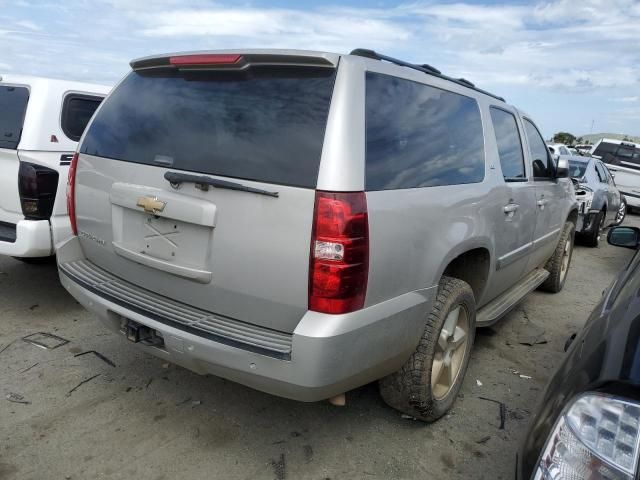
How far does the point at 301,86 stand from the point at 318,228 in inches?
26.3

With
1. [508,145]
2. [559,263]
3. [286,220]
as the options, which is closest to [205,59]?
[286,220]

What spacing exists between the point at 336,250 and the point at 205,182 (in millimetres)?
672

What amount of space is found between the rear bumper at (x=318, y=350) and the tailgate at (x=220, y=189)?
6.1 inches

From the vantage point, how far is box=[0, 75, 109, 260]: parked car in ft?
12.9

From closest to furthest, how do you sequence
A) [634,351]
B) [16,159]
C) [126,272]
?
[634,351]
[126,272]
[16,159]

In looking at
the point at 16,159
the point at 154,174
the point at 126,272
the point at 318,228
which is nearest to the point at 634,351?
the point at 318,228

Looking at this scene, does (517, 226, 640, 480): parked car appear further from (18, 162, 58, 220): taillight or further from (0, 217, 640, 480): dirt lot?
(18, 162, 58, 220): taillight

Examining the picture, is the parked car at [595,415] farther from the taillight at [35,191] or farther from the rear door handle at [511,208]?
the taillight at [35,191]

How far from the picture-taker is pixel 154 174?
247 centimetres

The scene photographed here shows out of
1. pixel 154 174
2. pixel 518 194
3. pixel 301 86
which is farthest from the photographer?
pixel 518 194

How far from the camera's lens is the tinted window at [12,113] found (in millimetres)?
4121

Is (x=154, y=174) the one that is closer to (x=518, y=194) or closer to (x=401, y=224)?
(x=401, y=224)

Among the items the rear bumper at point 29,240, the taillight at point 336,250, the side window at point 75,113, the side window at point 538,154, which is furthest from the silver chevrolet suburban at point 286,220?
the side window at point 75,113

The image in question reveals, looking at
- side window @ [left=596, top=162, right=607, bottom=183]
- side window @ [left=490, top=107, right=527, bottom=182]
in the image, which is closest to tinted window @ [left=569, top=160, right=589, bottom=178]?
side window @ [left=596, top=162, right=607, bottom=183]
